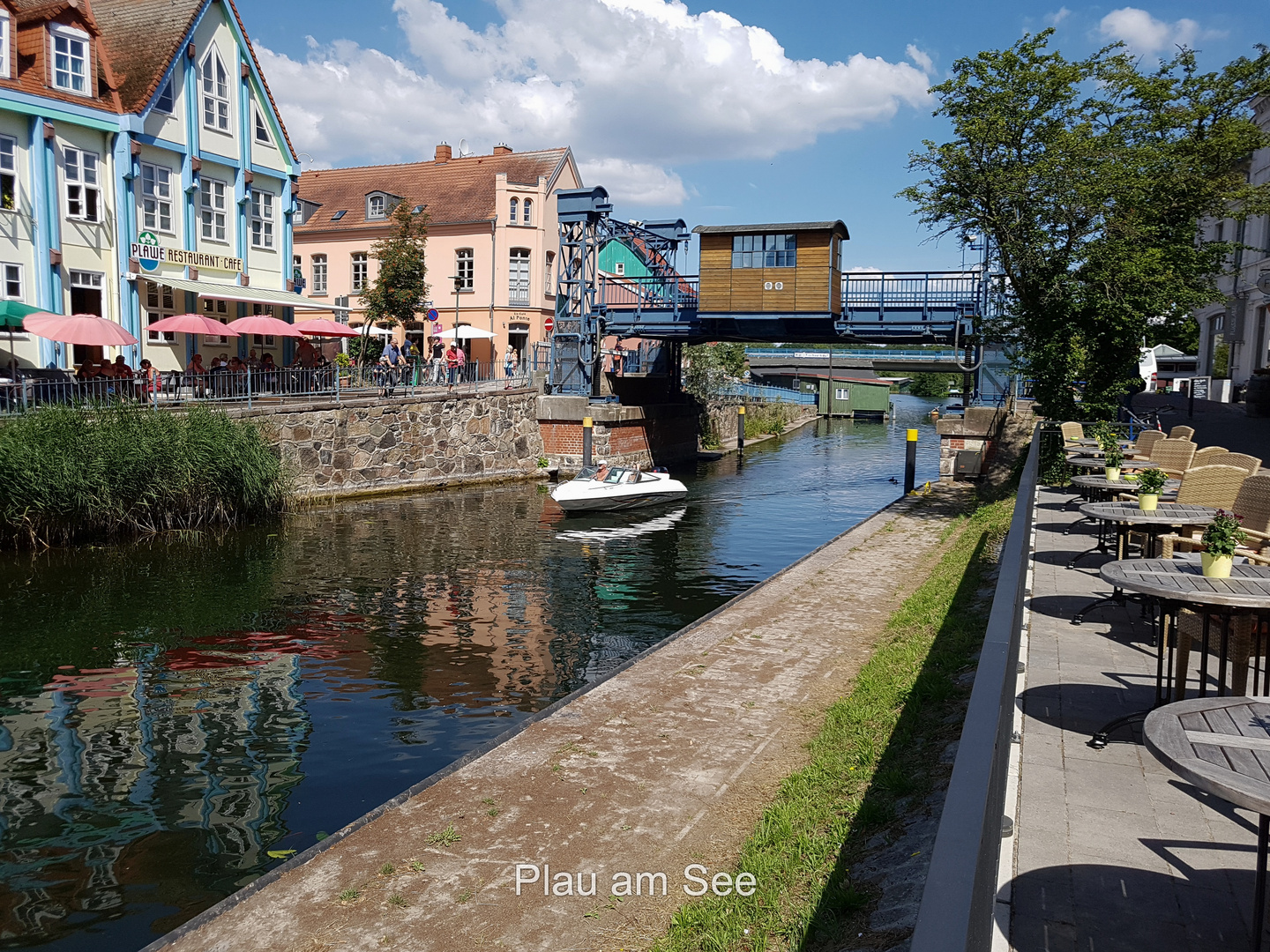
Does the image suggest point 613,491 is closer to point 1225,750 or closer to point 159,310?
point 159,310

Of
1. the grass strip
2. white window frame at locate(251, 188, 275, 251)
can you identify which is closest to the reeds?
white window frame at locate(251, 188, 275, 251)

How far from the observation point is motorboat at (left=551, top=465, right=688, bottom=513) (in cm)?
2786

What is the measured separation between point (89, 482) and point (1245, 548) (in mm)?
20276

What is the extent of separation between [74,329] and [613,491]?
1437 centimetres

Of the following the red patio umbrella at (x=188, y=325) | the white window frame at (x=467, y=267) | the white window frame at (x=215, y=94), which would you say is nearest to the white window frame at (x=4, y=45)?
the white window frame at (x=215, y=94)

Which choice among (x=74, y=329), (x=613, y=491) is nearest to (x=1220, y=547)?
(x=74, y=329)

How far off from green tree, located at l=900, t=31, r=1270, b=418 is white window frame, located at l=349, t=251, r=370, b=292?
33.1 metres

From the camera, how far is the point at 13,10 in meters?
25.5

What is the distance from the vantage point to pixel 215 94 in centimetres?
3042

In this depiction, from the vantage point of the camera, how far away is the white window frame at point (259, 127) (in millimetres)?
31922

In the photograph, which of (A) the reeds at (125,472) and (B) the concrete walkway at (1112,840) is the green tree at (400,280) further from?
(B) the concrete walkway at (1112,840)

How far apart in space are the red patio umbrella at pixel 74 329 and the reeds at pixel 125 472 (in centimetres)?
152

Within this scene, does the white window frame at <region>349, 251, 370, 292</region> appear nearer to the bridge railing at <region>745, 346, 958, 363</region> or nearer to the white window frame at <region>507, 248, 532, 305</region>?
the white window frame at <region>507, 248, 532, 305</region>

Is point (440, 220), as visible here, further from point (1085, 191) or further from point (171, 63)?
point (1085, 191)
